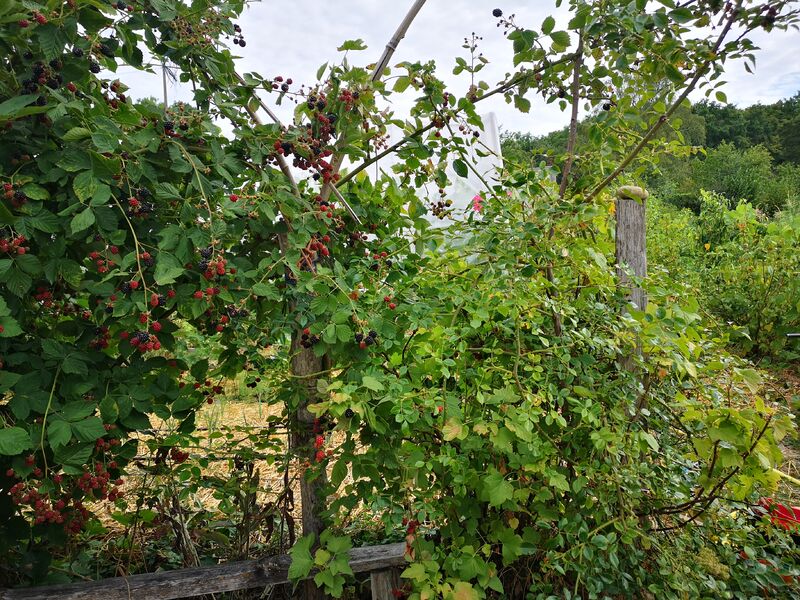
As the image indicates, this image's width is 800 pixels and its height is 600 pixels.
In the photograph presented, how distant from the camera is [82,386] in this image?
1.30 m

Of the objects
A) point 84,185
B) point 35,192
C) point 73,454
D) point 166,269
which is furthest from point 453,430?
point 35,192

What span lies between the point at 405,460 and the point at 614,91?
4.51 feet

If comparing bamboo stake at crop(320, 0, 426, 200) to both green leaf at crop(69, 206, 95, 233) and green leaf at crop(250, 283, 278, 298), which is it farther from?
green leaf at crop(69, 206, 95, 233)

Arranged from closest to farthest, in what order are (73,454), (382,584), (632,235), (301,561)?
(73,454), (301,561), (382,584), (632,235)

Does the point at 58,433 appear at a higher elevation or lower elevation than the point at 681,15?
lower

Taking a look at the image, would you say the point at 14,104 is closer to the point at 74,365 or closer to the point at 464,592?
the point at 74,365

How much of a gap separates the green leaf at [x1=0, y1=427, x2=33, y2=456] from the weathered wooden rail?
0.62 m

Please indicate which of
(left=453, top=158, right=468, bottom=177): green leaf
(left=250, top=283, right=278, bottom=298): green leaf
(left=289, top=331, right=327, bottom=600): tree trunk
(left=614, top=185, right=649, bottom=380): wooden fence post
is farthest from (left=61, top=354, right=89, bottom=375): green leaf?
(left=614, top=185, right=649, bottom=380): wooden fence post

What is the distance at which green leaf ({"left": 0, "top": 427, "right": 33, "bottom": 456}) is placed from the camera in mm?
1124

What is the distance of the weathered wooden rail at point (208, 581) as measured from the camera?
151 cm

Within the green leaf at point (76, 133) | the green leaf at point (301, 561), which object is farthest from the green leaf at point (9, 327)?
the green leaf at point (301, 561)

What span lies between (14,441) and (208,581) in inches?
29.2

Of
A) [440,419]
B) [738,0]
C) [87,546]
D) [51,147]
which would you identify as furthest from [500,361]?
[87,546]

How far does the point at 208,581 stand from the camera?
1.60 metres
